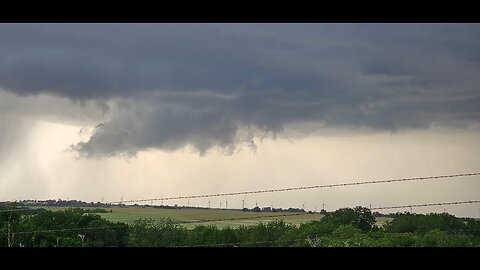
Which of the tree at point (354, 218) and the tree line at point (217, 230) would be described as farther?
the tree at point (354, 218)

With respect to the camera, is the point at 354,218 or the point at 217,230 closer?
the point at 354,218

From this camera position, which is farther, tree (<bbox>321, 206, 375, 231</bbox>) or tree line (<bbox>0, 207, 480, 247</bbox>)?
tree (<bbox>321, 206, 375, 231</bbox>)

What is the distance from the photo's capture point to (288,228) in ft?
87.8
